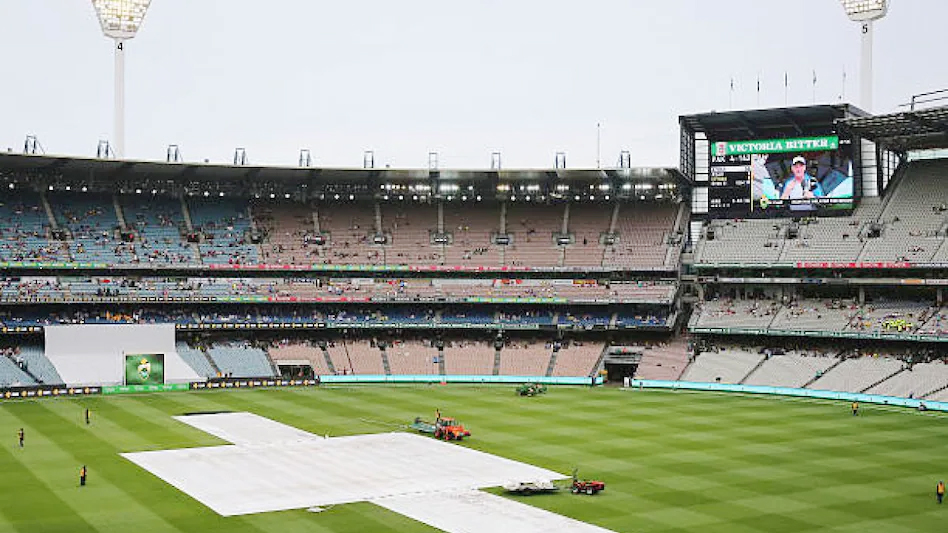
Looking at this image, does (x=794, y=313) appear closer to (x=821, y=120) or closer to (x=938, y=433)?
(x=821, y=120)

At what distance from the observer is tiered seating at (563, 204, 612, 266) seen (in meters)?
88.0

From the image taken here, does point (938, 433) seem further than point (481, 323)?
No

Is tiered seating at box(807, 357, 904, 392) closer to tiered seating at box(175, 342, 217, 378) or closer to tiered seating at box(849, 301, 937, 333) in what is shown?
tiered seating at box(849, 301, 937, 333)

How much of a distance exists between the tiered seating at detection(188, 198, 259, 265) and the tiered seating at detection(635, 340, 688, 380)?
114ft

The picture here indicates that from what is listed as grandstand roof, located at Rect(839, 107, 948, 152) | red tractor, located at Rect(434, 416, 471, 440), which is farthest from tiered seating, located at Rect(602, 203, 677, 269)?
red tractor, located at Rect(434, 416, 471, 440)

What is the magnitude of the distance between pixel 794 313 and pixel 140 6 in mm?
56304

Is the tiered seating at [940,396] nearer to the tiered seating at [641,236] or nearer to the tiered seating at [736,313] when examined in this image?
the tiered seating at [736,313]

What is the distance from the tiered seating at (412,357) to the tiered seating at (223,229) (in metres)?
14.8

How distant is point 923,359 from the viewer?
69688 mm

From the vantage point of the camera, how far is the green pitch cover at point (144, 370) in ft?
234

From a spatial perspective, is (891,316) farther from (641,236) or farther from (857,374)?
(641,236)

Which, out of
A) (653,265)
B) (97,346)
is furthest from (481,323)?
(97,346)

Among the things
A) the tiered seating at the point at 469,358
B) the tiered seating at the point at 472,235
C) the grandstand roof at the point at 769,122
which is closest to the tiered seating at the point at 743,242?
the grandstand roof at the point at 769,122

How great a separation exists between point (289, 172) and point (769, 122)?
135 ft
